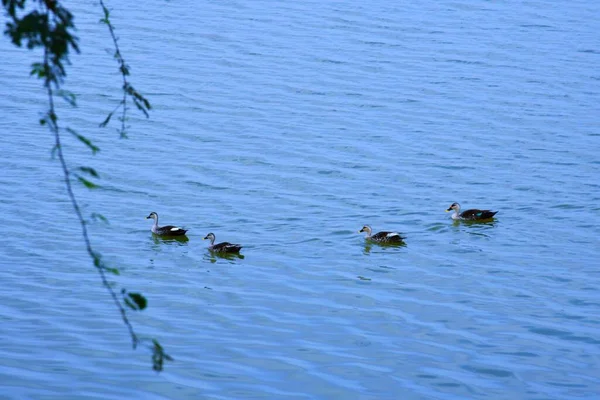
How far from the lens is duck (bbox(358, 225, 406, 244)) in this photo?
1867 centimetres

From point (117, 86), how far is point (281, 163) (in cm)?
691

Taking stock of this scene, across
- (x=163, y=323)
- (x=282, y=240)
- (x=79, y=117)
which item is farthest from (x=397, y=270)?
(x=79, y=117)

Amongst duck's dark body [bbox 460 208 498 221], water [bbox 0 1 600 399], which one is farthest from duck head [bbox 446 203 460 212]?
water [bbox 0 1 600 399]

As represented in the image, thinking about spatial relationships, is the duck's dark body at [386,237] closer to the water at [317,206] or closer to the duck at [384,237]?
the duck at [384,237]

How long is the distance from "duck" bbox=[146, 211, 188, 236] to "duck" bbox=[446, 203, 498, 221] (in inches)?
203

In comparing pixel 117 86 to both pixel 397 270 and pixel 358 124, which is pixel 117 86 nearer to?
pixel 358 124

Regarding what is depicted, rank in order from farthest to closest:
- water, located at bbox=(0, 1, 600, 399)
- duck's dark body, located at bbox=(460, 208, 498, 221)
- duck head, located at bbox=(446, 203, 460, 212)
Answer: duck head, located at bbox=(446, 203, 460, 212) < duck's dark body, located at bbox=(460, 208, 498, 221) < water, located at bbox=(0, 1, 600, 399)

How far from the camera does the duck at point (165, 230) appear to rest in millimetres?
18750

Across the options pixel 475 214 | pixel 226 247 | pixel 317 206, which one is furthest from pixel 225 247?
pixel 475 214

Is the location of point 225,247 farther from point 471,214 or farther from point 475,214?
point 475,214

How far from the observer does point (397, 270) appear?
1791 cm

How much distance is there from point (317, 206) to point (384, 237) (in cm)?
232

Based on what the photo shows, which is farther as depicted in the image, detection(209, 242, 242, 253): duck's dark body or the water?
detection(209, 242, 242, 253): duck's dark body

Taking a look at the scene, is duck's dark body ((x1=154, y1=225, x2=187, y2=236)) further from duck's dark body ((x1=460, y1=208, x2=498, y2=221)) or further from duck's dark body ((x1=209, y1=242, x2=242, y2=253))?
duck's dark body ((x1=460, y1=208, x2=498, y2=221))
